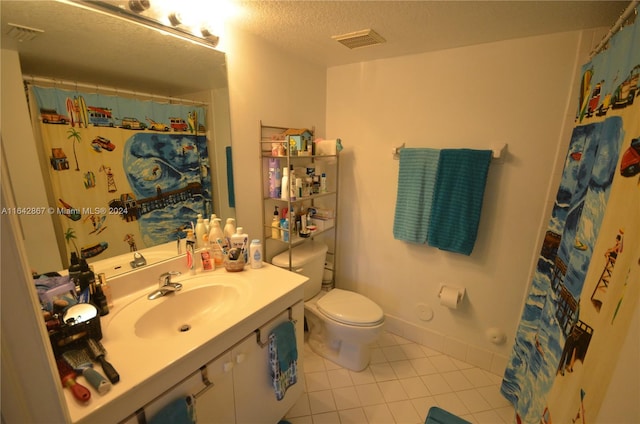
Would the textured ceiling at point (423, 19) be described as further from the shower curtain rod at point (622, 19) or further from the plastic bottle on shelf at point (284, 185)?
the plastic bottle on shelf at point (284, 185)

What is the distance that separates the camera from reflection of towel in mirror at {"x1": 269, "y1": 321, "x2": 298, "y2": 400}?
1.21m

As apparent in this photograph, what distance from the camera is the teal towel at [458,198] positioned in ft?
5.44

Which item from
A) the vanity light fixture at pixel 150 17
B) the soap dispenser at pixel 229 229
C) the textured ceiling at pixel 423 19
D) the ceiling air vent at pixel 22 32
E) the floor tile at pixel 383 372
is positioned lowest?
the floor tile at pixel 383 372

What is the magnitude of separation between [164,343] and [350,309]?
1.20 meters

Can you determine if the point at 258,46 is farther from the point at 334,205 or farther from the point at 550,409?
the point at 550,409

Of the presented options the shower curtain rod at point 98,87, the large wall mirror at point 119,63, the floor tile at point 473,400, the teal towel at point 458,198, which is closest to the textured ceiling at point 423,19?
the large wall mirror at point 119,63

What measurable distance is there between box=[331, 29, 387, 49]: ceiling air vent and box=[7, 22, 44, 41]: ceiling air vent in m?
1.30

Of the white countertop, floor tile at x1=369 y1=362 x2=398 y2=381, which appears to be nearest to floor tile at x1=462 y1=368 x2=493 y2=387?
floor tile at x1=369 y1=362 x2=398 y2=381

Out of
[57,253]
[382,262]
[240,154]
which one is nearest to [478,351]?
[382,262]

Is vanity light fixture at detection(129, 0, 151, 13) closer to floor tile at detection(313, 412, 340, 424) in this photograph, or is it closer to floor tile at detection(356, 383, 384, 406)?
floor tile at detection(313, 412, 340, 424)

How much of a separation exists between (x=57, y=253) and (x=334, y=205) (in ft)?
5.74

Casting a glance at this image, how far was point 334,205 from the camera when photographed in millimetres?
2350

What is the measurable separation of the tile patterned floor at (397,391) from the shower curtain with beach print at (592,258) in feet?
1.14

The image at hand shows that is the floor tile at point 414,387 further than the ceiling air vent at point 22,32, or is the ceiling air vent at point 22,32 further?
Result: the floor tile at point 414,387
